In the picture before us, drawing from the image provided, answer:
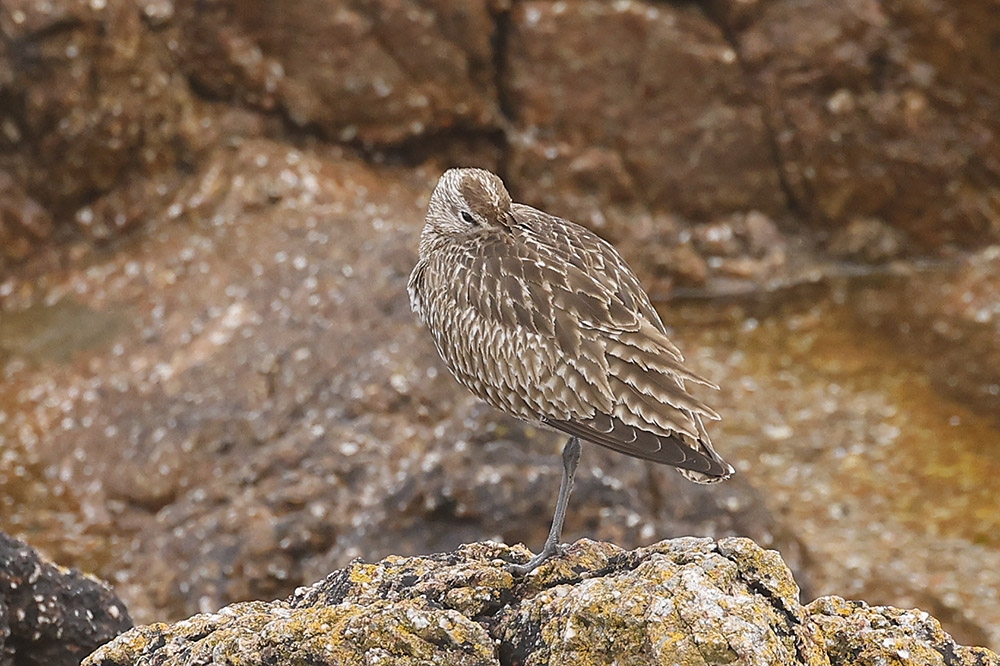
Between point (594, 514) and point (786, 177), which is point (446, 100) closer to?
point (786, 177)

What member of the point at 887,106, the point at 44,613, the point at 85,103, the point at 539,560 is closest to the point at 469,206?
the point at 539,560

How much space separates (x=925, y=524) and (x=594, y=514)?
382 centimetres

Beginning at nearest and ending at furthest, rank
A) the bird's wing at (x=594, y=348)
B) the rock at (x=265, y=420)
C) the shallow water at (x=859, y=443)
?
1. the bird's wing at (x=594, y=348)
2. the rock at (x=265, y=420)
3. the shallow water at (x=859, y=443)

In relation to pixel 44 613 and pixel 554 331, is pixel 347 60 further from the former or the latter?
pixel 44 613

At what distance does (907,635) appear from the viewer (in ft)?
13.8

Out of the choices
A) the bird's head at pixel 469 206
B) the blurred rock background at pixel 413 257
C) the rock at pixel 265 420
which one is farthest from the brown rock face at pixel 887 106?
the bird's head at pixel 469 206

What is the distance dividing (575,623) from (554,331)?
1.47m

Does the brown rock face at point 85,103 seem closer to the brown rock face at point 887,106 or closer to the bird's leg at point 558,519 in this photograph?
the brown rock face at point 887,106

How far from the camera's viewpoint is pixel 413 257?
9.27m

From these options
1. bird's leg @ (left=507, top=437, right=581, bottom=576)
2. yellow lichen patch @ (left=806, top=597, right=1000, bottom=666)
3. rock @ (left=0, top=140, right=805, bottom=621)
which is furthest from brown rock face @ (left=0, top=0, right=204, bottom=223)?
yellow lichen patch @ (left=806, top=597, right=1000, bottom=666)

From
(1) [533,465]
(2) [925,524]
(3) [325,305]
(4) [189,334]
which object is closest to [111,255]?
(4) [189,334]

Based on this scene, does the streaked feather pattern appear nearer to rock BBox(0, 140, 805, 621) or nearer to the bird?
the bird

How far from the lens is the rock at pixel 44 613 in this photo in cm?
505

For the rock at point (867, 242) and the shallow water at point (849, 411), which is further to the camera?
the rock at point (867, 242)
